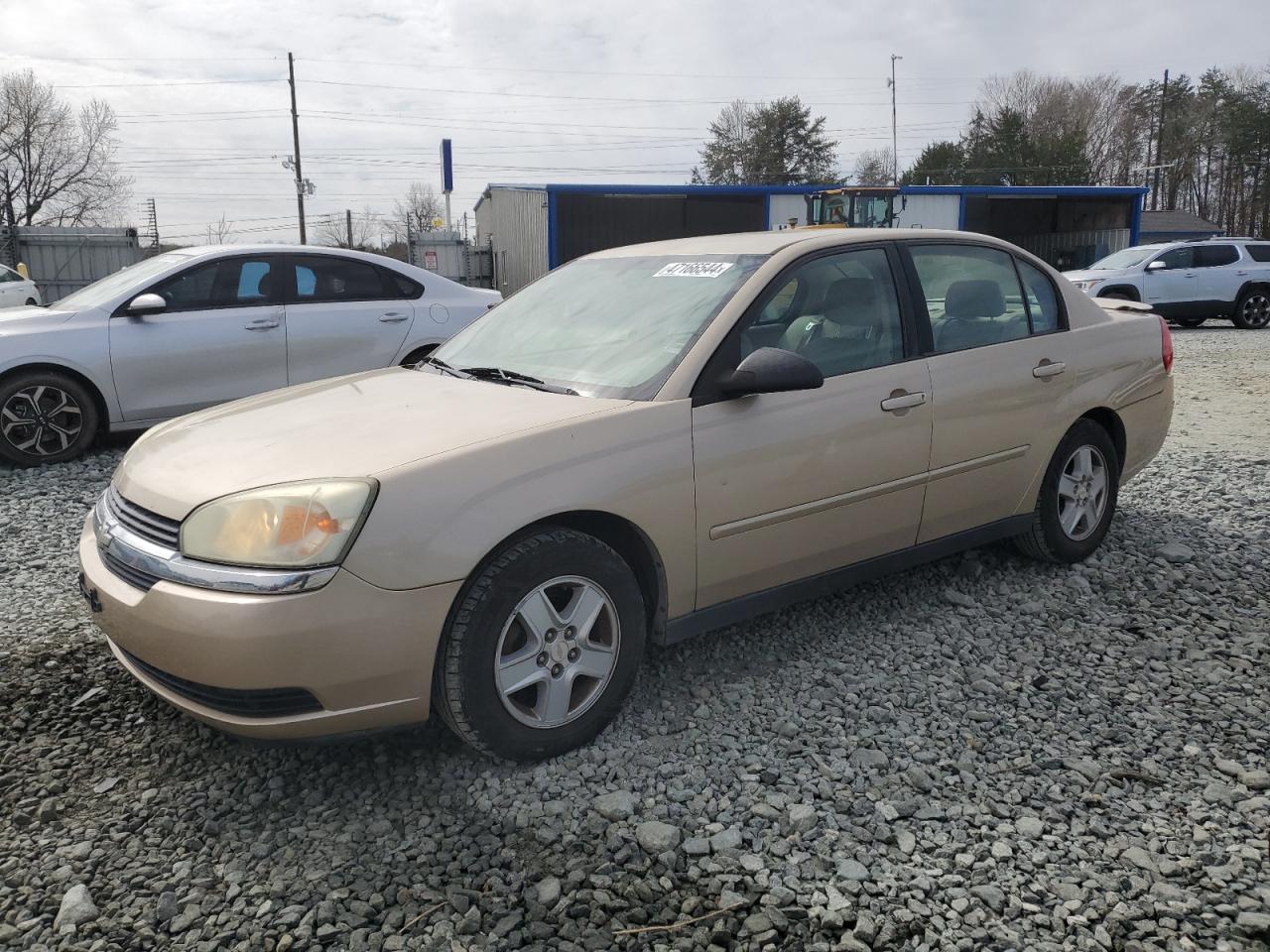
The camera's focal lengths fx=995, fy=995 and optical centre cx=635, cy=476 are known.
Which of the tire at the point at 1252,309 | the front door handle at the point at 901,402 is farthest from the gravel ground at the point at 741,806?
the tire at the point at 1252,309

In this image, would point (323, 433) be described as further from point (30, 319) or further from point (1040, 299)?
point (30, 319)

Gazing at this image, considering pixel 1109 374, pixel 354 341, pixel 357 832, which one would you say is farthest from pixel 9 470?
pixel 1109 374

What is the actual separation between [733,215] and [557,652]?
3521 centimetres

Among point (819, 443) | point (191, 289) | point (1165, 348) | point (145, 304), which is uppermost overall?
point (191, 289)

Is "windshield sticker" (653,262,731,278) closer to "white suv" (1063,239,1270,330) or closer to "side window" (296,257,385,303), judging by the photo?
"side window" (296,257,385,303)

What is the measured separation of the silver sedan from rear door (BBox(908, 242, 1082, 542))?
4.39m

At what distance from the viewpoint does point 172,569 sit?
273cm

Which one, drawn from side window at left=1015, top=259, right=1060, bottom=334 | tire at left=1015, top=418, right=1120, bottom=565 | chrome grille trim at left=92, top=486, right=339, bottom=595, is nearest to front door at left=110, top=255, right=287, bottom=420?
chrome grille trim at left=92, top=486, right=339, bottom=595

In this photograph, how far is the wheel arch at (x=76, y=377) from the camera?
265 inches

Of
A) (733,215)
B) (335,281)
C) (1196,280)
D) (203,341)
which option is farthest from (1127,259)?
(733,215)

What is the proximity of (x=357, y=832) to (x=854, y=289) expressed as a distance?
261 cm

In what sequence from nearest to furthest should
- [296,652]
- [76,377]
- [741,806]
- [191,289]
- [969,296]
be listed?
[296,652], [741,806], [969,296], [76,377], [191,289]

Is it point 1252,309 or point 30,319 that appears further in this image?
point 1252,309

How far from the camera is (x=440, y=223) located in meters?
36.3
